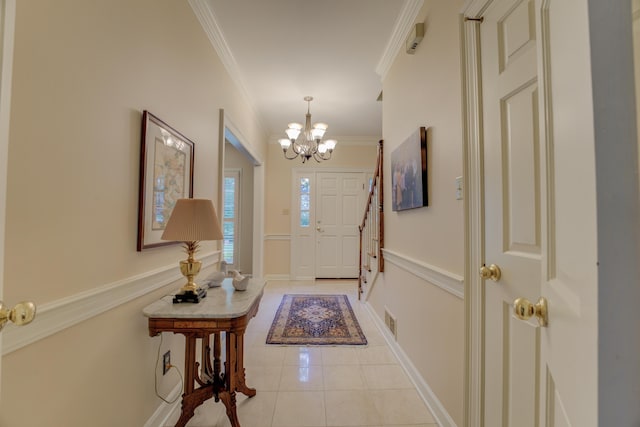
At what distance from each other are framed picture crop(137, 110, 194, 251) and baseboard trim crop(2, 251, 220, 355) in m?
0.18

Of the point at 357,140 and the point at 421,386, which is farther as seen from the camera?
the point at 357,140

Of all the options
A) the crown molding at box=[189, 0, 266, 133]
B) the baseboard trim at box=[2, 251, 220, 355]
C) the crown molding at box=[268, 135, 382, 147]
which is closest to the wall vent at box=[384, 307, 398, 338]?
the baseboard trim at box=[2, 251, 220, 355]

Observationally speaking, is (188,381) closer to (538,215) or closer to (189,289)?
(189,289)

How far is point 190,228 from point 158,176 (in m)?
0.37

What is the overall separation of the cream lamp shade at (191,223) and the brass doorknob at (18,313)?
765 mm

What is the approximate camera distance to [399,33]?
228 cm

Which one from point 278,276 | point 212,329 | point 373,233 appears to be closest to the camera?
point 212,329

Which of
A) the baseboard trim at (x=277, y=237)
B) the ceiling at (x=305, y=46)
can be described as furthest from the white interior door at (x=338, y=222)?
the ceiling at (x=305, y=46)

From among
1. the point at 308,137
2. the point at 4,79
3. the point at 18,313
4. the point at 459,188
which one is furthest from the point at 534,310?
the point at 308,137

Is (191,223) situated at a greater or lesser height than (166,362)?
greater

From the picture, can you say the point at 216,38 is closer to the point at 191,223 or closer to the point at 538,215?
the point at 191,223

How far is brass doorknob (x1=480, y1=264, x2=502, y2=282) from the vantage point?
3.73 feet

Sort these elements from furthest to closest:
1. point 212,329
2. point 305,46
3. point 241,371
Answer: point 305,46, point 241,371, point 212,329

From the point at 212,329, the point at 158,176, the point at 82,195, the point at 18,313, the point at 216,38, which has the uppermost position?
the point at 216,38
